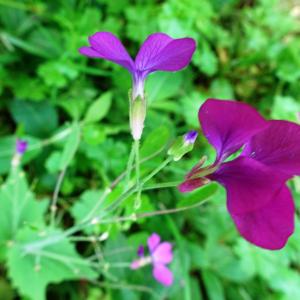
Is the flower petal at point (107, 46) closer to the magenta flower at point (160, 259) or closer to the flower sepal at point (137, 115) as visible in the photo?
the flower sepal at point (137, 115)

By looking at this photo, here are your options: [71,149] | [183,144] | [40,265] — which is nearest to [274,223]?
[183,144]

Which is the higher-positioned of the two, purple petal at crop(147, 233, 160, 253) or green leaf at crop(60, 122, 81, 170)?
green leaf at crop(60, 122, 81, 170)

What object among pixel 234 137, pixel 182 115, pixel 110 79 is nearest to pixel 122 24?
pixel 110 79

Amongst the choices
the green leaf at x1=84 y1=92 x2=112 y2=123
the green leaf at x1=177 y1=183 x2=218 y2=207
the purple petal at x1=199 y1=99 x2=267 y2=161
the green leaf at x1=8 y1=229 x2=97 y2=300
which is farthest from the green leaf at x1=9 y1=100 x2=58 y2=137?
the purple petal at x1=199 y1=99 x2=267 y2=161

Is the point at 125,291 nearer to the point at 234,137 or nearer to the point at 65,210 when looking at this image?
the point at 65,210

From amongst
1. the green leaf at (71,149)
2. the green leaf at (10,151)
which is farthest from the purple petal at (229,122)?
the green leaf at (10,151)

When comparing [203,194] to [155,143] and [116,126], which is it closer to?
[155,143]

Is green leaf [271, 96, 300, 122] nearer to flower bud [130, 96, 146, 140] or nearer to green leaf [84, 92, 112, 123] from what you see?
green leaf [84, 92, 112, 123]
